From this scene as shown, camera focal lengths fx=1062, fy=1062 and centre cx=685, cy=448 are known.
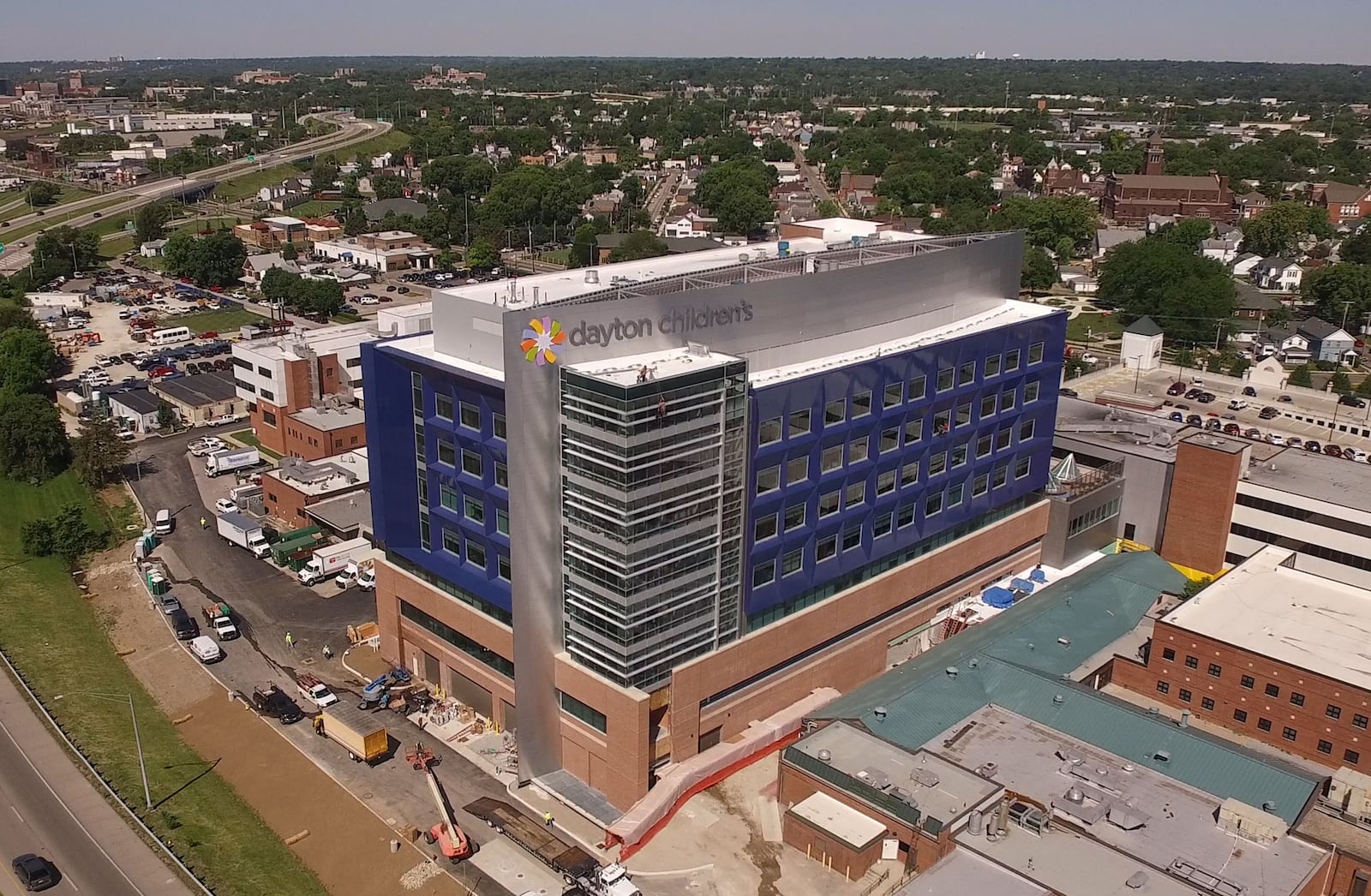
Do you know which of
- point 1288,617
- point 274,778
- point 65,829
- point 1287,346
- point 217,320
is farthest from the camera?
point 217,320

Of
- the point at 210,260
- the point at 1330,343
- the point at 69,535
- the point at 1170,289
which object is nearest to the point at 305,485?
the point at 69,535

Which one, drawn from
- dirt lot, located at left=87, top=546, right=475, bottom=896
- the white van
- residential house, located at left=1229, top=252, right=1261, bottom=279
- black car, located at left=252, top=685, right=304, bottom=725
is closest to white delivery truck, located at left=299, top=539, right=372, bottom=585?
dirt lot, located at left=87, top=546, right=475, bottom=896

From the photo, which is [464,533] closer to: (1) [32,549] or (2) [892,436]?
(2) [892,436]

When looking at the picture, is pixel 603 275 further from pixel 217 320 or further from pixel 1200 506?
pixel 217 320

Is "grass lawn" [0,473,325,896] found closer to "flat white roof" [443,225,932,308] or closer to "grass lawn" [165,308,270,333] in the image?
"flat white roof" [443,225,932,308]

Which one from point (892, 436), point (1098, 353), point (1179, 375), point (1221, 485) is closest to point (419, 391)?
point (892, 436)

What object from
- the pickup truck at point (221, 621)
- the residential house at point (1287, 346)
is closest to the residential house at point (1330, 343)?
the residential house at point (1287, 346)
